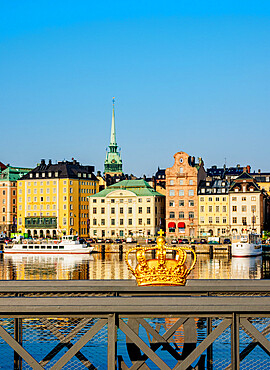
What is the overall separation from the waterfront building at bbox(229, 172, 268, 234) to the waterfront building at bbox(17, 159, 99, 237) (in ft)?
103

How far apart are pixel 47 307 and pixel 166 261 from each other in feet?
10.8

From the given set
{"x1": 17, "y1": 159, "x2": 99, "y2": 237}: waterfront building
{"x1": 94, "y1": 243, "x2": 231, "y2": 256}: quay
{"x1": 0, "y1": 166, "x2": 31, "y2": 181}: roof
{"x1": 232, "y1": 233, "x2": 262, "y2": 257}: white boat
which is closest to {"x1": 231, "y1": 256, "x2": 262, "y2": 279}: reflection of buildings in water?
{"x1": 232, "y1": 233, "x2": 262, "y2": 257}: white boat

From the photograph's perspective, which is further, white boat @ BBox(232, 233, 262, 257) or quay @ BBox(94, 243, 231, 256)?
quay @ BBox(94, 243, 231, 256)

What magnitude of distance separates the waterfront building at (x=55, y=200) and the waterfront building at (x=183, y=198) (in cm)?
2032

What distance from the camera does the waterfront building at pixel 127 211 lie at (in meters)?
141

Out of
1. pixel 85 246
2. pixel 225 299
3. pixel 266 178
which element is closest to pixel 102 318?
pixel 225 299

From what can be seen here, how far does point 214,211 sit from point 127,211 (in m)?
18.5

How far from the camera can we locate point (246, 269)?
264 ft

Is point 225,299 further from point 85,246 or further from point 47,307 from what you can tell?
point 85,246

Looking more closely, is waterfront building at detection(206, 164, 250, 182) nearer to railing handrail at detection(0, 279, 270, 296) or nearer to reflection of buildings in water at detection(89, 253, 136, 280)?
reflection of buildings in water at detection(89, 253, 136, 280)

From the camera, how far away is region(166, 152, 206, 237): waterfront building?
136250mm

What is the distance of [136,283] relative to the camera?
41.3 ft

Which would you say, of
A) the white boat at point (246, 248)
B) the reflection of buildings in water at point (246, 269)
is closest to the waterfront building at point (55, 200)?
the white boat at point (246, 248)

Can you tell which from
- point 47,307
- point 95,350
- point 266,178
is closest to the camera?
point 47,307
